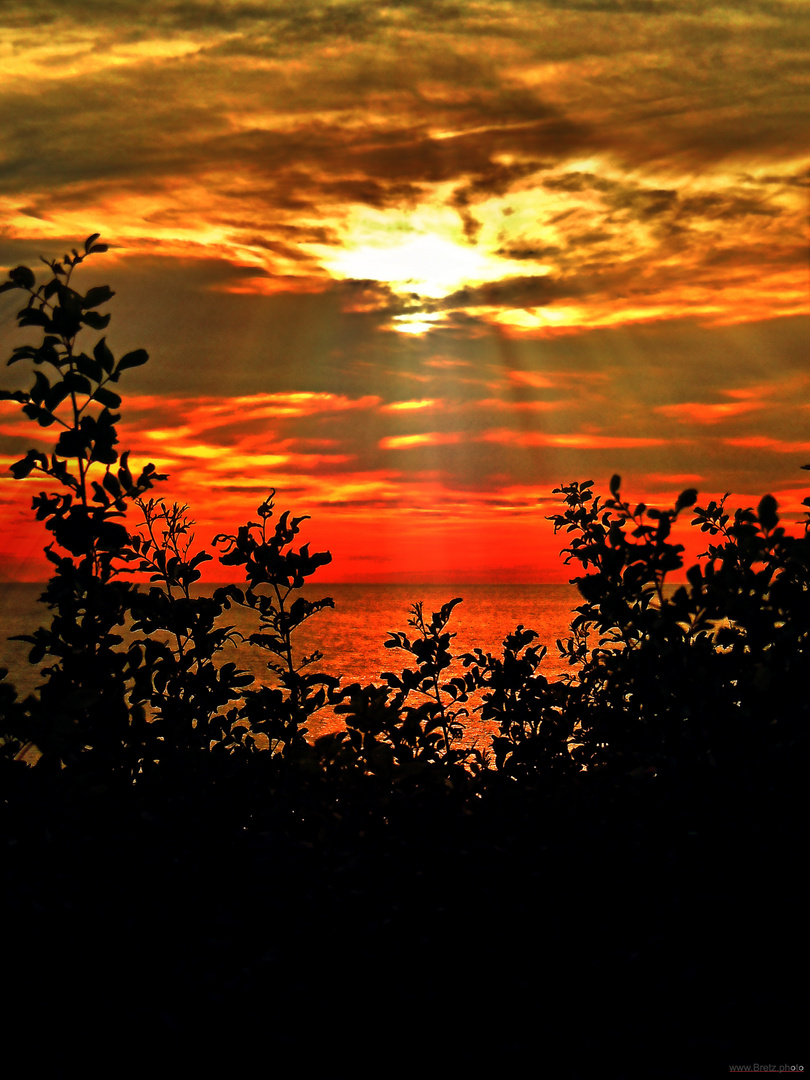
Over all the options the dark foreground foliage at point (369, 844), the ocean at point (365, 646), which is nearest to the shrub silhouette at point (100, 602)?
the dark foreground foliage at point (369, 844)

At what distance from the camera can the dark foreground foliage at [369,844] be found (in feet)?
9.12

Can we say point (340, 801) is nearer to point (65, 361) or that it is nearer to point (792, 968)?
point (792, 968)

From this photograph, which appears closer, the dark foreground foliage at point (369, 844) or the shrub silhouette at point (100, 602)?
the dark foreground foliage at point (369, 844)

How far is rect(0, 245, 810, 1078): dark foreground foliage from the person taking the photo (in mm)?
2781

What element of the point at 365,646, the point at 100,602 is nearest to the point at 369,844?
the point at 100,602

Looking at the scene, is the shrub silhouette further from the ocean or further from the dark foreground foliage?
the ocean

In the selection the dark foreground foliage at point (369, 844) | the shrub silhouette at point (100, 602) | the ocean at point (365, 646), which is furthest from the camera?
the ocean at point (365, 646)

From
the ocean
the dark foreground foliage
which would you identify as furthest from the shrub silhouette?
the ocean

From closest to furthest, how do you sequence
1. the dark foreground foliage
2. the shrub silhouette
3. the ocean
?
the dark foreground foliage
the shrub silhouette
the ocean

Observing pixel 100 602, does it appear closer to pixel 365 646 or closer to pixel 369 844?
→ pixel 369 844

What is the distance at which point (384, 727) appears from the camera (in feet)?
14.4

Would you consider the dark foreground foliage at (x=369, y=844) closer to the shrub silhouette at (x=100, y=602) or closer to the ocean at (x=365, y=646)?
the shrub silhouette at (x=100, y=602)

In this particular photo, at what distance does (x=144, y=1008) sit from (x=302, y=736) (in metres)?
2.01

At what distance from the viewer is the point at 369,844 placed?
141 inches
